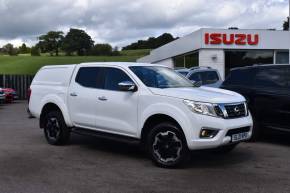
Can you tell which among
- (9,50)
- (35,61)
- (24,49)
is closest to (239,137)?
(35,61)

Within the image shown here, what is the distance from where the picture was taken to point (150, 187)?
625 centimetres

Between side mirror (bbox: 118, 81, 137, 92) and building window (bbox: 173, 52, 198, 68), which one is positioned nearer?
side mirror (bbox: 118, 81, 137, 92)

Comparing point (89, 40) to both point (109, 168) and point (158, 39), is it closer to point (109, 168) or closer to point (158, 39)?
point (158, 39)

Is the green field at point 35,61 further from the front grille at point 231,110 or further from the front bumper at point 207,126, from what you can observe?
the front bumper at point 207,126

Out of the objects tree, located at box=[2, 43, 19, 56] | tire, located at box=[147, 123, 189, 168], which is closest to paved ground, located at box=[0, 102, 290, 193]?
tire, located at box=[147, 123, 189, 168]

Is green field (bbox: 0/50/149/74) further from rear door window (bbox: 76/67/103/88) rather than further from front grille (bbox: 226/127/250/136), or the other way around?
front grille (bbox: 226/127/250/136)

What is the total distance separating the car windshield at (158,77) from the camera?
26.4 feet

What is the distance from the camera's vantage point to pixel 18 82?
29922 millimetres

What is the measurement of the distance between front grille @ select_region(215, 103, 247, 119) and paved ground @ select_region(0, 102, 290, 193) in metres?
0.86

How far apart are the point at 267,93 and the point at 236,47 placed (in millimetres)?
15721

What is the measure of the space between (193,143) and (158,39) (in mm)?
74211

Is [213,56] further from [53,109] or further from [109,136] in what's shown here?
[109,136]

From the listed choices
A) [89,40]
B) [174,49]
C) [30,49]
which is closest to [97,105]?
[174,49]

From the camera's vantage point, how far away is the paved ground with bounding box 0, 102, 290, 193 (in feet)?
20.5
